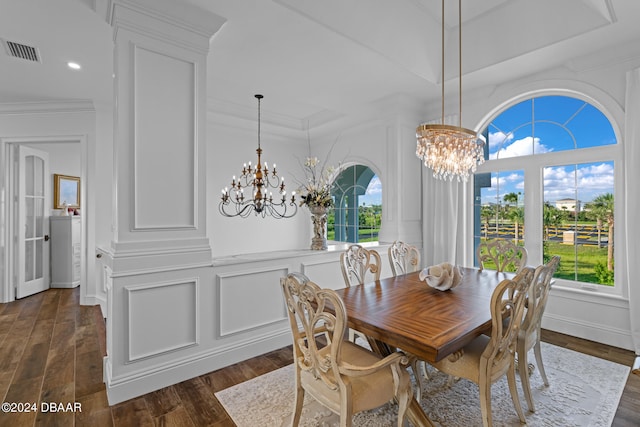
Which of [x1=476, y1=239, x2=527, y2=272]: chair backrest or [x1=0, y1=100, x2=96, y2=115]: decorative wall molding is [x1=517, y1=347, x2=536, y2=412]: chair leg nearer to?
[x1=476, y1=239, x2=527, y2=272]: chair backrest

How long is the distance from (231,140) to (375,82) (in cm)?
279

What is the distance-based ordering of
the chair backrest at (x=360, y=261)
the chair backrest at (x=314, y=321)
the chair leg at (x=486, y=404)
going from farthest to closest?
the chair backrest at (x=360, y=261), the chair leg at (x=486, y=404), the chair backrest at (x=314, y=321)

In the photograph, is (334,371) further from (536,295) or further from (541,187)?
(541,187)

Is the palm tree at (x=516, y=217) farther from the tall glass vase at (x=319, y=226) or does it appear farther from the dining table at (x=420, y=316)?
the tall glass vase at (x=319, y=226)

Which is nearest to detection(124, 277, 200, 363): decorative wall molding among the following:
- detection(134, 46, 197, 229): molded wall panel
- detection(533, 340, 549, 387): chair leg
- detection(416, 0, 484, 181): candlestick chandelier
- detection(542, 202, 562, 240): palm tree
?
detection(134, 46, 197, 229): molded wall panel

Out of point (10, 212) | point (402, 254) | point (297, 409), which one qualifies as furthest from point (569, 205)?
point (10, 212)

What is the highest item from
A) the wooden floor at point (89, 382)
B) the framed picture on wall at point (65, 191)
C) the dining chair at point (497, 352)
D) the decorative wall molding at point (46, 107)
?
the decorative wall molding at point (46, 107)

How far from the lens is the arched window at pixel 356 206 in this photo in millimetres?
5543

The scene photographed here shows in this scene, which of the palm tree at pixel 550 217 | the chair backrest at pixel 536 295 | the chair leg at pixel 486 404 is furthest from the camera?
the palm tree at pixel 550 217

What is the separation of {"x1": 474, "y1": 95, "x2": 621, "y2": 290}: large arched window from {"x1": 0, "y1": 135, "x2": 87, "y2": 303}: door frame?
18.3ft

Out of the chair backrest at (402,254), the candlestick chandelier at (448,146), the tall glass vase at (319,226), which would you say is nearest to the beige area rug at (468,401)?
the chair backrest at (402,254)

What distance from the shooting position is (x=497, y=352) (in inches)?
66.2

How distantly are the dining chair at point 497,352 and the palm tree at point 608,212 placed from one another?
2.30 m

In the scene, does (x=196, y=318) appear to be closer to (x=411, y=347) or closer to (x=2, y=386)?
(x=2, y=386)
